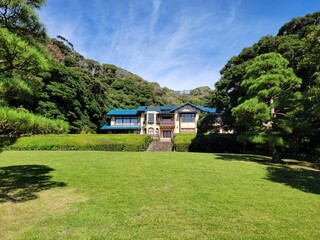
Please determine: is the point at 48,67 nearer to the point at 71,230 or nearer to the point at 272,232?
the point at 71,230

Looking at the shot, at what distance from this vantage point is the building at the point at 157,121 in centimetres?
4222

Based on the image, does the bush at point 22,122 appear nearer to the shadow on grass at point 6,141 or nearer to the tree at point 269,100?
the shadow on grass at point 6,141

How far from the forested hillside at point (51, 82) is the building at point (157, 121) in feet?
11.9

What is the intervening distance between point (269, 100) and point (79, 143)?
17.6m

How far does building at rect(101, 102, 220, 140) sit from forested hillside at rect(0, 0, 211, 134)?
363 centimetres

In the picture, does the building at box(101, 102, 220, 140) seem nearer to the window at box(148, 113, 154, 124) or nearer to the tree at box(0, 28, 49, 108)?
the window at box(148, 113, 154, 124)

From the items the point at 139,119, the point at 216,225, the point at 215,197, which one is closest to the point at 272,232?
the point at 216,225

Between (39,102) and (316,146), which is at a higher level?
(39,102)

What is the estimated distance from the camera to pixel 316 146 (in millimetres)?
17625

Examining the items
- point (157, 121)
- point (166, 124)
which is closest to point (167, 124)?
point (166, 124)

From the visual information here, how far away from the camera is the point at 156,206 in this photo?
18.9 ft

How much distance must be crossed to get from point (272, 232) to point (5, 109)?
18.8 ft

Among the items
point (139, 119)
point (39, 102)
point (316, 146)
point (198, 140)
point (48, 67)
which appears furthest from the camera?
point (139, 119)

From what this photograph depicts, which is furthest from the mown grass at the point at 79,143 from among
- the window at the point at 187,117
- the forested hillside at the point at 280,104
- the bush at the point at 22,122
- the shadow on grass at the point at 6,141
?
the window at the point at 187,117
